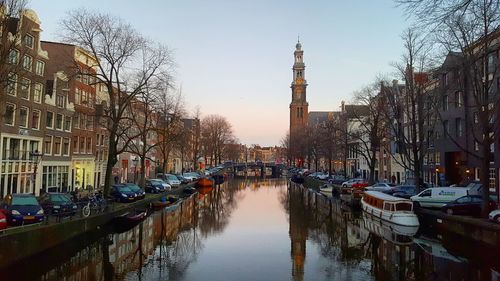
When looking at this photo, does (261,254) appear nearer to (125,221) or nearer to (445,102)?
(125,221)

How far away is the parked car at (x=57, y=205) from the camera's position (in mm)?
27781

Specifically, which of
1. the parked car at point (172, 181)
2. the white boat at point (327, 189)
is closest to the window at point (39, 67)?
the parked car at point (172, 181)

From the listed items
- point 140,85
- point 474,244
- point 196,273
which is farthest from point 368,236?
point 140,85

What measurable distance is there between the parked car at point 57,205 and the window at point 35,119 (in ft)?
54.7

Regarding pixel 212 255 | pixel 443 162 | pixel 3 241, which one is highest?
pixel 443 162

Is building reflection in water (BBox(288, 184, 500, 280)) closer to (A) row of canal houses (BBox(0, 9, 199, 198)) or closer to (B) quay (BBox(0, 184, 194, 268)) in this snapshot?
(B) quay (BBox(0, 184, 194, 268))

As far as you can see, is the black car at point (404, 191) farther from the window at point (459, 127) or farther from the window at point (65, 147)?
A: the window at point (65, 147)

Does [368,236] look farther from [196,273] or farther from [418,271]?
[196,273]

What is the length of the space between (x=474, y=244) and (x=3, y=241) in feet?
86.1

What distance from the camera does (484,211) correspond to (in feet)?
96.4

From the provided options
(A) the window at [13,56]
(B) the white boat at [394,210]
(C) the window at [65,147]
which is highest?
(A) the window at [13,56]

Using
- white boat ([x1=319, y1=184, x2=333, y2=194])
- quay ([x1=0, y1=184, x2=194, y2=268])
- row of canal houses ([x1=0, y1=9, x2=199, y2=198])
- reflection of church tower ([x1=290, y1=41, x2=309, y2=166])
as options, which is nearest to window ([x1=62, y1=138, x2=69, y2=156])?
row of canal houses ([x1=0, y1=9, x2=199, y2=198])

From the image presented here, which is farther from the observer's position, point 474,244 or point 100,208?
point 100,208

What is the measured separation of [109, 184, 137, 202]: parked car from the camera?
4241cm
